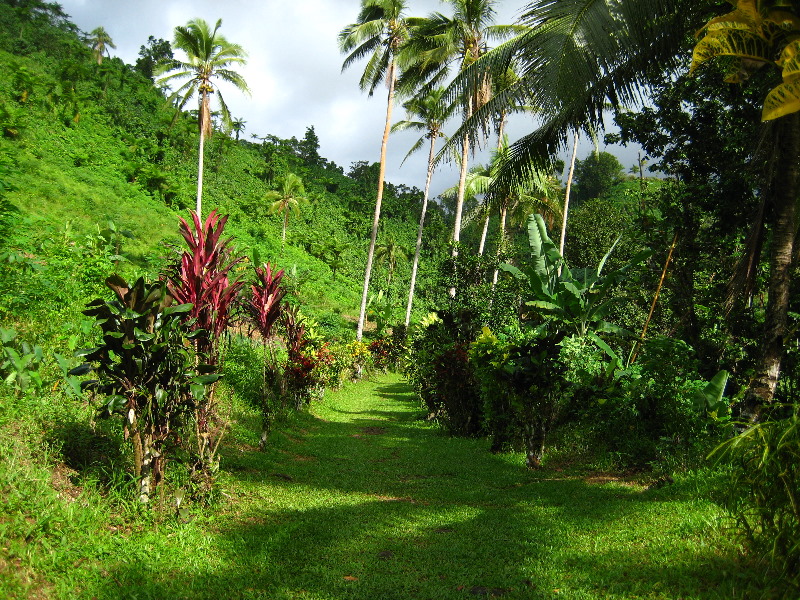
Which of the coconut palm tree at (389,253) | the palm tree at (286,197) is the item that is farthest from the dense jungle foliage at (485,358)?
the coconut palm tree at (389,253)

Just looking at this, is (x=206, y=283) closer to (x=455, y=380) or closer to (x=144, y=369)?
(x=144, y=369)

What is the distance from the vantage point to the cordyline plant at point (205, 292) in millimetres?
5172

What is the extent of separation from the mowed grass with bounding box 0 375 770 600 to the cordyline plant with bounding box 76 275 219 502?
0.68 m

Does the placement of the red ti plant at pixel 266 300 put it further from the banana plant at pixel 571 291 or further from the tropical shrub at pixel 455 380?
the banana plant at pixel 571 291

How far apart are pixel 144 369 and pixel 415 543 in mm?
2728

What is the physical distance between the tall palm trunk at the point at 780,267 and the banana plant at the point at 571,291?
2.54m

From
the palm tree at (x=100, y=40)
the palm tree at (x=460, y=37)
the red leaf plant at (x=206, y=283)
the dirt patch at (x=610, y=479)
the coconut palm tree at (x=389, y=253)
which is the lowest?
the dirt patch at (x=610, y=479)

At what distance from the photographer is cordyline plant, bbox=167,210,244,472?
5.17m

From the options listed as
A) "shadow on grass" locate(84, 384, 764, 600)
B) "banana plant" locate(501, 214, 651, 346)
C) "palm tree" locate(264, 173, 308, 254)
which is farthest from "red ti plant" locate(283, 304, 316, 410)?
"palm tree" locate(264, 173, 308, 254)

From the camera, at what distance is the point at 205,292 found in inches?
206

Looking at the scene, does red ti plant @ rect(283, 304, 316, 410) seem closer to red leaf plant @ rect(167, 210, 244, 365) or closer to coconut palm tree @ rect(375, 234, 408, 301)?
red leaf plant @ rect(167, 210, 244, 365)

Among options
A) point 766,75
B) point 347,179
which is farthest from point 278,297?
point 347,179

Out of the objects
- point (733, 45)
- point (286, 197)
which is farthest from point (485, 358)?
point (286, 197)

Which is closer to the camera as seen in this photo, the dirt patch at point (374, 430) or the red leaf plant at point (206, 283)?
the red leaf plant at point (206, 283)
